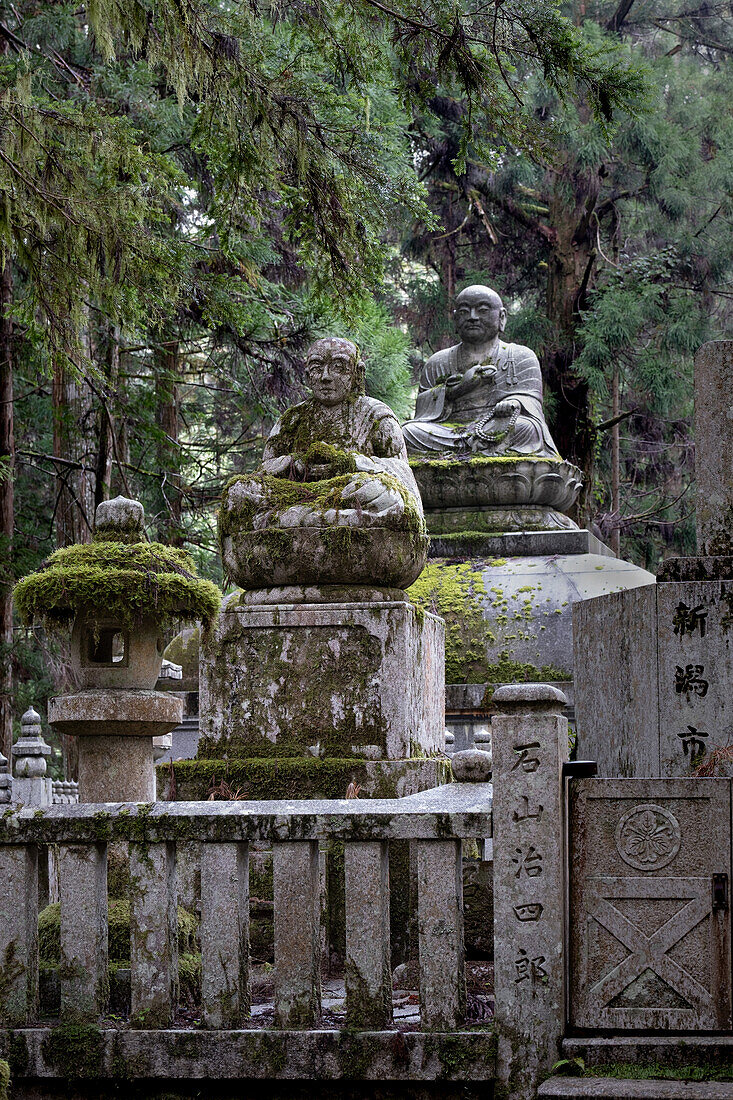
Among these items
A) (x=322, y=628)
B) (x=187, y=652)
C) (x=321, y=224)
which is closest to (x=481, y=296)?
(x=187, y=652)

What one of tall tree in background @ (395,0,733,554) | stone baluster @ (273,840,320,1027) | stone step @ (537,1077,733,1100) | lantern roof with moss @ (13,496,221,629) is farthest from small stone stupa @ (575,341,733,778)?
tall tree in background @ (395,0,733,554)

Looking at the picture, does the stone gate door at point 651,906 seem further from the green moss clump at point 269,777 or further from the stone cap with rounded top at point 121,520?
the stone cap with rounded top at point 121,520

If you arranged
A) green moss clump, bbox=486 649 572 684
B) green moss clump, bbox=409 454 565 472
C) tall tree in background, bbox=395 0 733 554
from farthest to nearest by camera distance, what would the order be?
tall tree in background, bbox=395 0 733 554 → green moss clump, bbox=409 454 565 472 → green moss clump, bbox=486 649 572 684

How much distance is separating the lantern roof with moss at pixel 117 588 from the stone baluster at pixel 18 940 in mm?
2102

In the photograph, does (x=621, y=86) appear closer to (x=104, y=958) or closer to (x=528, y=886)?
(x=528, y=886)

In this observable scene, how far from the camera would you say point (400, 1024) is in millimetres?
4301

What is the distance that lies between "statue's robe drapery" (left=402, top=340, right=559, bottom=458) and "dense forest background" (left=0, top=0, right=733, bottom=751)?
1233mm

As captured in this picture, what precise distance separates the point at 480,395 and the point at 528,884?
953 centimetres

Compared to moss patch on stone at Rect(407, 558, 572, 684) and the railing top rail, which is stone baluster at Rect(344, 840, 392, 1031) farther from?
moss patch on stone at Rect(407, 558, 572, 684)

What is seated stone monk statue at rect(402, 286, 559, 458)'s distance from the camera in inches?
477

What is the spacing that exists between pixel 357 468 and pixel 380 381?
10164 millimetres

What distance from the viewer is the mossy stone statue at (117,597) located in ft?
20.5

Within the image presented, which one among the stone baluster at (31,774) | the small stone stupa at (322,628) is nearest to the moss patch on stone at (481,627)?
the small stone stupa at (322,628)

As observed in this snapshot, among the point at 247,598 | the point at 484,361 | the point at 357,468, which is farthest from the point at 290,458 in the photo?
the point at 484,361
